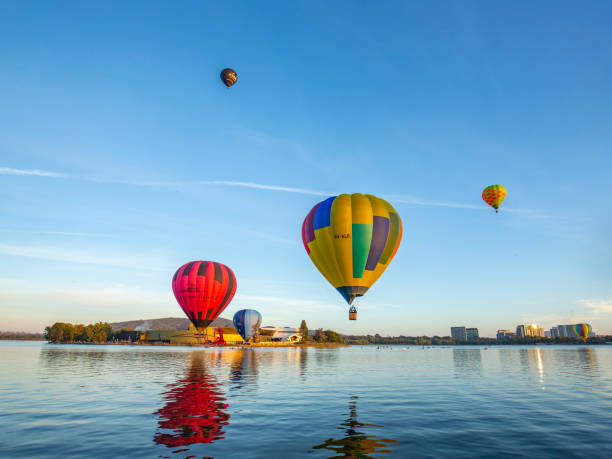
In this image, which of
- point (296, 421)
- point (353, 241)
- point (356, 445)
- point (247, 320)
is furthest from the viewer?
point (247, 320)

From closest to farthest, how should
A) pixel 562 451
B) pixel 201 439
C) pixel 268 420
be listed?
pixel 562 451 < pixel 201 439 < pixel 268 420

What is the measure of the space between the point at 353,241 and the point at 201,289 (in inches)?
2173

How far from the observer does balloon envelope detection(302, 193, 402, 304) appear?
3850 centimetres

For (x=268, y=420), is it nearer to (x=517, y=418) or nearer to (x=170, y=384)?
(x=517, y=418)

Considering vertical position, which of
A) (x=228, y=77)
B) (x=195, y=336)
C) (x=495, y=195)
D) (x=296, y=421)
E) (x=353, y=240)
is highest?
(x=228, y=77)

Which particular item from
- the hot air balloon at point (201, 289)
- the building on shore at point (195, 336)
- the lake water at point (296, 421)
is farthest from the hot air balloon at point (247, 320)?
the lake water at point (296, 421)

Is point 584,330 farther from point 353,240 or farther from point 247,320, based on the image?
point 353,240

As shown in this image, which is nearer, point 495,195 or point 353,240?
point 353,240

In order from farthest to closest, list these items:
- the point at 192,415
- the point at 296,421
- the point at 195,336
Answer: the point at 195,336
the point at 192,415
the point at 296,421

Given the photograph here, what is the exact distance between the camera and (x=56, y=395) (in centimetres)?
2492

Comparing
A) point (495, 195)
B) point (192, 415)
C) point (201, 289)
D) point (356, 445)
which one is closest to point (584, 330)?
point (495, 195)

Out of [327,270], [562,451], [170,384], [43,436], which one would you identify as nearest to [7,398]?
[170,384]

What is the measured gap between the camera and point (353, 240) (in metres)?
38.4

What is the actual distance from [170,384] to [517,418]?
2491cm
